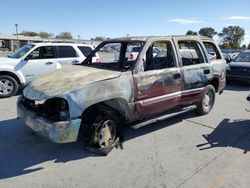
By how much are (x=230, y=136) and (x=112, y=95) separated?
106 inches

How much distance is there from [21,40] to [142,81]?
5752 centimetres

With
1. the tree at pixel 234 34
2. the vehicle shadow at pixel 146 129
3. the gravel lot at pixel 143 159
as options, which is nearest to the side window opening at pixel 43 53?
the gravel lot at pixel 143 159

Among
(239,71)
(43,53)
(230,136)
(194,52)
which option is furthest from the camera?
(239,71)

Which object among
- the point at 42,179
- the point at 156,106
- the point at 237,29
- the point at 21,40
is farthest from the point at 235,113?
the point at 237,29

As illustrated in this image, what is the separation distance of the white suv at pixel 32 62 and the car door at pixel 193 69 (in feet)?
9.08

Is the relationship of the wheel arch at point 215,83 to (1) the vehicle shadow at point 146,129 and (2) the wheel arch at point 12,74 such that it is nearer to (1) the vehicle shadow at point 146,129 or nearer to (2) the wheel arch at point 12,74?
(1) the vehicle shadow at point 146,129

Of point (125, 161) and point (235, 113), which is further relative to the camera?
point (235, 113)

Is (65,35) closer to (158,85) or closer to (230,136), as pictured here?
(158,85)

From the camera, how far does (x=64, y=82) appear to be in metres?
3.90

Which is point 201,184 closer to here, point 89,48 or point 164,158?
point 164,158

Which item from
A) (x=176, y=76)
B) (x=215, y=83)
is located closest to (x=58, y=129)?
(x=176, y=76)

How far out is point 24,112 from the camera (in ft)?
13.5

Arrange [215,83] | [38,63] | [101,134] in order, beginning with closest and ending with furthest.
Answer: [101,134] → [215,83] → [38,63]

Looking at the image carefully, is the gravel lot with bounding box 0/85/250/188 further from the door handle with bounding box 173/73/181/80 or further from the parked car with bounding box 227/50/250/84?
the parked car with bounding box 227/50/250/84
